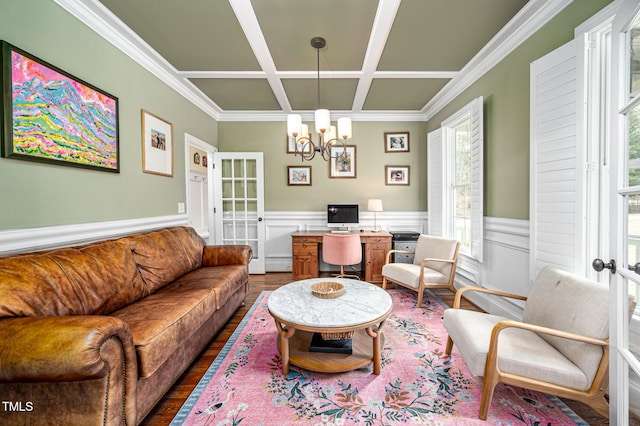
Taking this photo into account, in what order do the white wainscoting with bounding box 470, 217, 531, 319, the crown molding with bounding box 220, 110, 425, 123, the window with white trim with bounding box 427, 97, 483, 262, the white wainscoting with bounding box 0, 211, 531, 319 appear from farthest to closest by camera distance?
the crown molding with bounding box 220, 110, 425, 123
the window with white trim with bounding box 427, 97, 483, 262
the white wainscoting with bounding box 470, 217, 531, 319
the white wainscoting with bounding box 0, 211, 531, 319

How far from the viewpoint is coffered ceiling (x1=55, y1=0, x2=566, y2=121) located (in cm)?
198

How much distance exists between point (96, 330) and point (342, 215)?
3411 mm

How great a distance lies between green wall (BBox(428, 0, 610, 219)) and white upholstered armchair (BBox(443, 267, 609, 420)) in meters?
0.99

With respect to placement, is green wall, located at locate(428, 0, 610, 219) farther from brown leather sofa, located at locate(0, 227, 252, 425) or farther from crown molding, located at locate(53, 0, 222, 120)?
crown molding, located at locate(53, 0, 222, 120)

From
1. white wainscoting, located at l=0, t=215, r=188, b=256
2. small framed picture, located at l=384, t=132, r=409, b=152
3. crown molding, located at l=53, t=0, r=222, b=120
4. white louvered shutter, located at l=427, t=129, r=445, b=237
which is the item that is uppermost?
crown molding, located at l=53, t=0, r=222, b=120

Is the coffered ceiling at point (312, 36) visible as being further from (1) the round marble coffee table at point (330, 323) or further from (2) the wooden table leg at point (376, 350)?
(2) the wooden table leg at point (376, 350)

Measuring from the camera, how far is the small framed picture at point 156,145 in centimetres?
265

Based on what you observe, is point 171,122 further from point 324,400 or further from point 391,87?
point 324,400

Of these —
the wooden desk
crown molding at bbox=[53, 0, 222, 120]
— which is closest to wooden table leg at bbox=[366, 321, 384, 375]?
the wooden desk

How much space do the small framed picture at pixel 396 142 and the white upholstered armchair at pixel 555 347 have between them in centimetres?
315

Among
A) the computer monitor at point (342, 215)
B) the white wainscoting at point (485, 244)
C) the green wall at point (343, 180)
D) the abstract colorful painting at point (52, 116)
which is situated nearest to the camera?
the abstract colorful painting at point (52, 116)

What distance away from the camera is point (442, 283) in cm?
292

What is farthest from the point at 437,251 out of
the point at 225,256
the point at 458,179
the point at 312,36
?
the point at 312,36

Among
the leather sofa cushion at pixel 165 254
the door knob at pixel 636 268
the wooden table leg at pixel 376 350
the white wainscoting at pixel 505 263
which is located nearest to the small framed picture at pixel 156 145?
the leather sofa cushion at pixel 165 254
